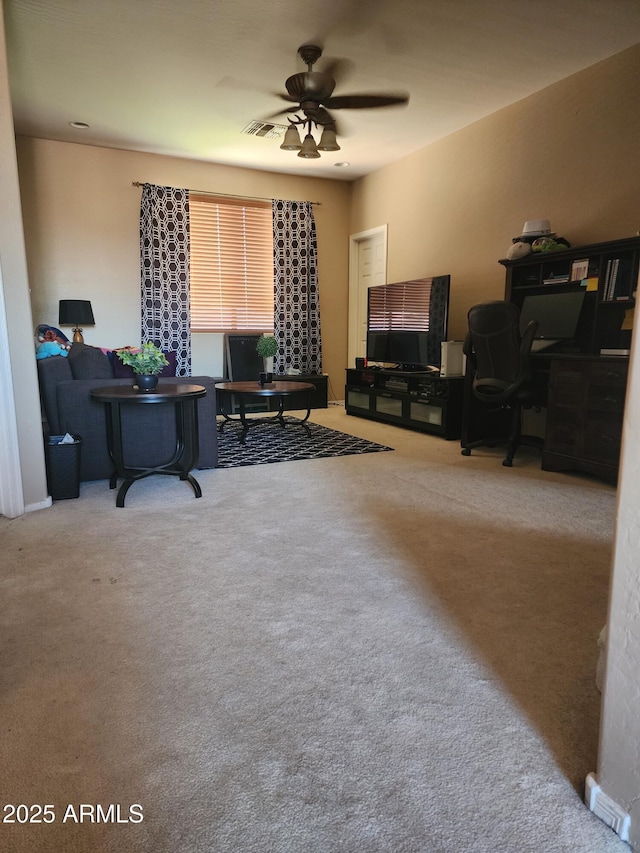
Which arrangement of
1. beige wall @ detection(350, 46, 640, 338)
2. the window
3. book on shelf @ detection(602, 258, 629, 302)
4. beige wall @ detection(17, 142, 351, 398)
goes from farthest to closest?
the window < beige wall @ detection(17, 142, 351, 398) < beige wall @ detection(350, 46, 640, 338) < book on shelf @ detection(602, 258, 629, 302)

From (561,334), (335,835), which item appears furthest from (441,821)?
(561,334)

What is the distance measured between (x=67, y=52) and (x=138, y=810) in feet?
14.2

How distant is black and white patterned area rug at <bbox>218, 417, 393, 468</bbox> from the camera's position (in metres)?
3.79

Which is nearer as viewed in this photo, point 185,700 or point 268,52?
point 185,700

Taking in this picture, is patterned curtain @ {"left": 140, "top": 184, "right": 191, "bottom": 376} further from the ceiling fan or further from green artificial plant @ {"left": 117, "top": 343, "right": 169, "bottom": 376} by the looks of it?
green artificial plant @ {"left": 117, "top": 343, "right": 169, "bottom": 376}

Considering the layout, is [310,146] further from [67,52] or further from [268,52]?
[67,52]

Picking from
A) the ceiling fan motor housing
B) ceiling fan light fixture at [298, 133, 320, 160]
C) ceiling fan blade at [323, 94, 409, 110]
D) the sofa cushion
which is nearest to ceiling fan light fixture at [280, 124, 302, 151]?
ceiling fan light fixture at [298, 133, 320, 160]

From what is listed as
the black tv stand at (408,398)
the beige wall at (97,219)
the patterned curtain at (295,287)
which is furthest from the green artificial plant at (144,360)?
the patterned curtain at (295,287)

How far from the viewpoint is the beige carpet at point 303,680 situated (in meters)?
0.92

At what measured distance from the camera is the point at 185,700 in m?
1.22

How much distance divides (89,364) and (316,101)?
2.62m

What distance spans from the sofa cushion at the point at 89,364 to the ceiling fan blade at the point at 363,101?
2.72 metres

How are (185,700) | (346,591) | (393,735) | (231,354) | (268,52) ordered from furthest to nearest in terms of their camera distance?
(231,354), (268,52), (346,591), (185,700), (393,735)

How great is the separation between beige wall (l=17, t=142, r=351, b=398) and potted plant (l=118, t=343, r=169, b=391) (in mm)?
3109
